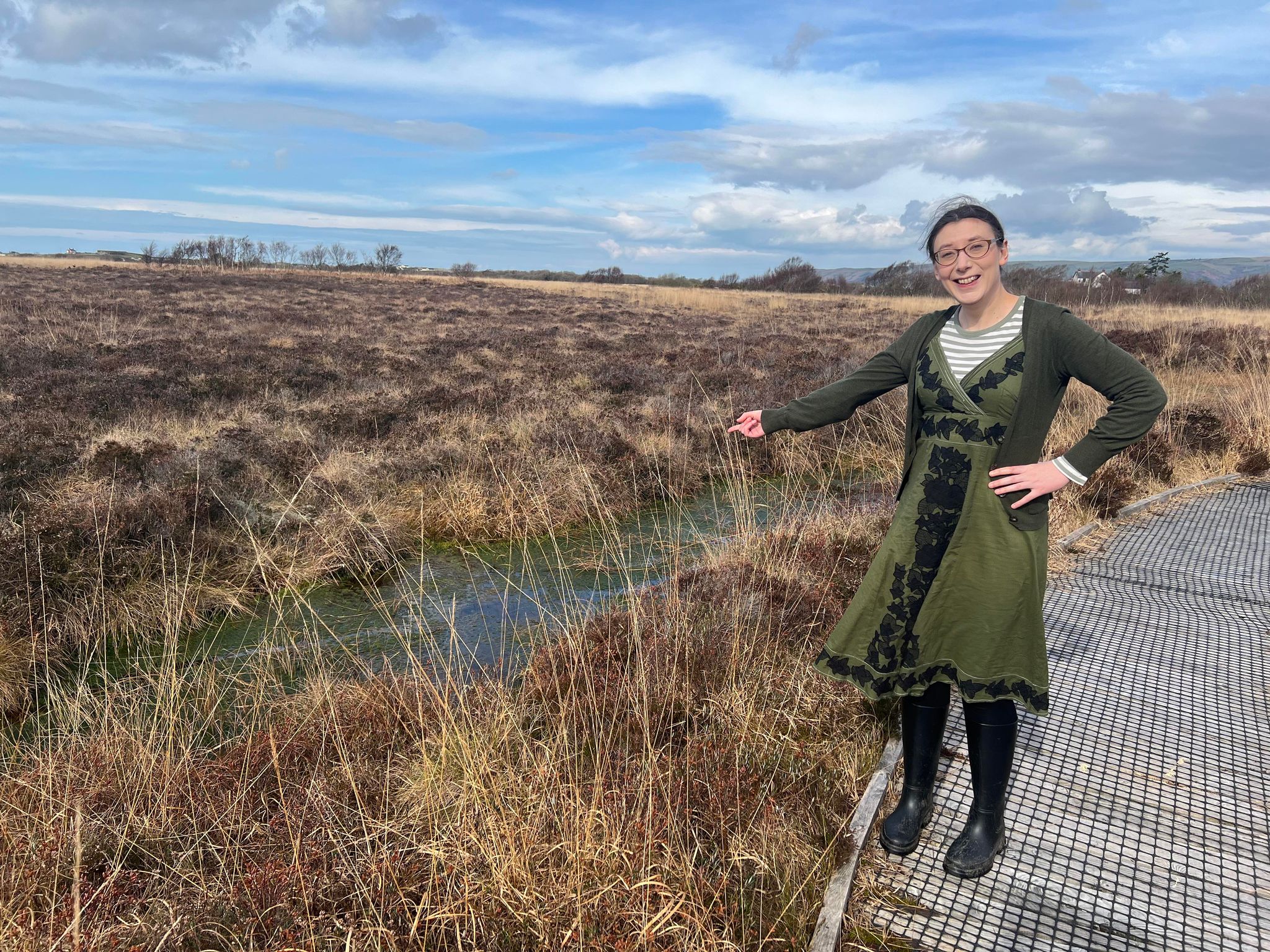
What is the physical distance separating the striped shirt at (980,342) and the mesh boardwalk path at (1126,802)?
49.4 inches

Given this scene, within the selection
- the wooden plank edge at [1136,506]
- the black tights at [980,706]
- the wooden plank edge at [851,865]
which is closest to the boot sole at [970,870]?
the wooden plank edge at [851,865]

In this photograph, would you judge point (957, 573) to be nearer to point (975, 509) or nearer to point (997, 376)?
point (975, 509)

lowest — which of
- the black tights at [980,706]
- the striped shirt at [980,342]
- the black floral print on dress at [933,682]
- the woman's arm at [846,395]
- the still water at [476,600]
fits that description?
the still water at [476,600]

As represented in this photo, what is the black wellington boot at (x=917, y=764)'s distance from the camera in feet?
7.49

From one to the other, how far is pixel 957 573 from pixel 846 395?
2.19 feet

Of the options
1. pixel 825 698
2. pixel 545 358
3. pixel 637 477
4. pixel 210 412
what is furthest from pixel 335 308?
pixel 825 698

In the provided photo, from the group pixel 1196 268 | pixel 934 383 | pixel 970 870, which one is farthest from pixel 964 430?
pixel 1196 268

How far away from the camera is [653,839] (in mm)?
2240

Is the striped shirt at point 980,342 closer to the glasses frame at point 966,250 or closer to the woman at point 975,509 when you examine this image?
the woman at point 975,509

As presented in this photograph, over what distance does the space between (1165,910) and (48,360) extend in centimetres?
1456

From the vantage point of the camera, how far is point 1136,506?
6.00 meters

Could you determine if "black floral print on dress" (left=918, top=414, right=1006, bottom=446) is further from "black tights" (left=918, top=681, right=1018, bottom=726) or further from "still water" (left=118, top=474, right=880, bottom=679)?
"still water" (left=118, top=474, right=880, bottom=679)

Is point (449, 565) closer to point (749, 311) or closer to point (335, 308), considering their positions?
point (335, 308)

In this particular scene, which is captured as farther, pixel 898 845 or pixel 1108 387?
pixel 898 845
